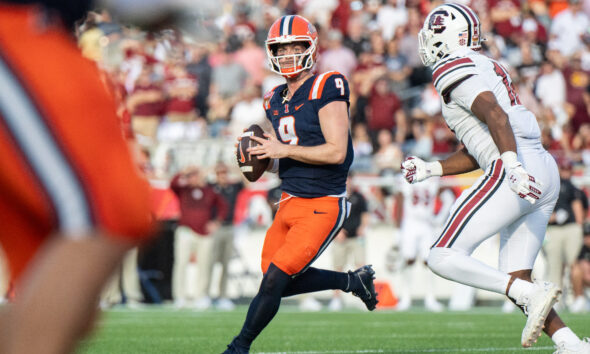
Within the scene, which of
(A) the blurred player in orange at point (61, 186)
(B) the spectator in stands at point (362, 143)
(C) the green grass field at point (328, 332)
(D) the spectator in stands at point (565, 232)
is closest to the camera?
(A) the blurred player in orange at point (61, 186)

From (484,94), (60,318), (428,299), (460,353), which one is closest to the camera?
(60,318)

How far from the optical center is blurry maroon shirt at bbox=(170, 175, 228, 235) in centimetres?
1361

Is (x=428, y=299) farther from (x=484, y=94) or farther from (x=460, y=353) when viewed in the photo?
(x=484, y=94)

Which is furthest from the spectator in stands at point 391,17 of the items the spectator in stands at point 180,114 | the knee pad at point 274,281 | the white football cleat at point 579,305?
the knee pad at point 274,281

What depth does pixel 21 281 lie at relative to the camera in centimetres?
206

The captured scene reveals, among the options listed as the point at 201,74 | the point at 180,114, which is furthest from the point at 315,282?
the point at 201,74

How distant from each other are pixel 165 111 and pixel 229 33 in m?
1.97

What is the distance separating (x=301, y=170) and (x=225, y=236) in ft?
26.8

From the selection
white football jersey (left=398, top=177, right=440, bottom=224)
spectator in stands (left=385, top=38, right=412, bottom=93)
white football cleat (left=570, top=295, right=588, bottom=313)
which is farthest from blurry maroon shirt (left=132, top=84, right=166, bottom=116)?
white football cleat (left=570, top=295, right=588, bottom=313)

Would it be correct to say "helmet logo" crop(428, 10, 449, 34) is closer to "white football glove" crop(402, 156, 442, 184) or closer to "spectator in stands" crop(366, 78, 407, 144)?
"white football glove" crop(402, 156, 442, 184)

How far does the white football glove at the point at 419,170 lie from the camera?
227 inches

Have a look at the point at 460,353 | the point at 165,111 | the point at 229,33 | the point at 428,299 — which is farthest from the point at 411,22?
the point at 460,353

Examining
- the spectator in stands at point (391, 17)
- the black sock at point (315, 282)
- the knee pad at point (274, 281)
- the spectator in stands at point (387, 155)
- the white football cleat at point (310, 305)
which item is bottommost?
the white football cleat at point (310, 305)

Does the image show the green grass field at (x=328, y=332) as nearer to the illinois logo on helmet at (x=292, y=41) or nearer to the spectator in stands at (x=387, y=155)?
the illinois logo on helmet at (x=292, y=41)
